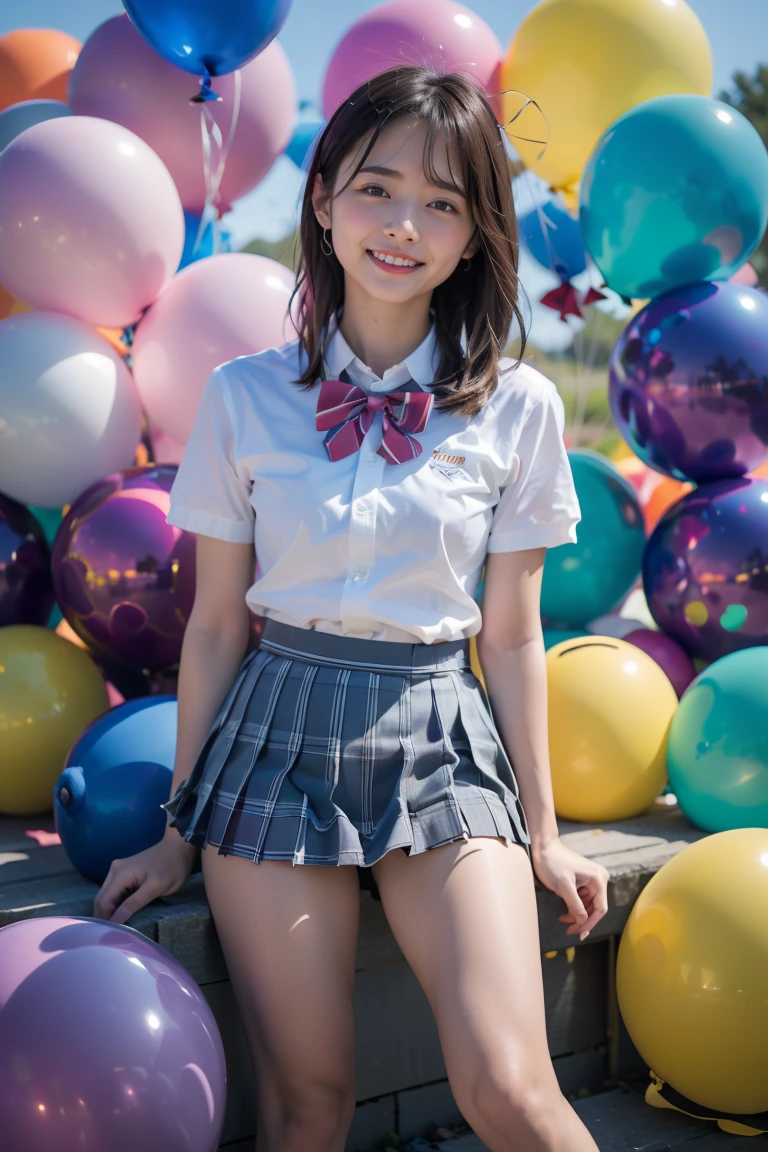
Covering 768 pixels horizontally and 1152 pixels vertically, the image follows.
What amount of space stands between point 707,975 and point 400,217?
1.38m

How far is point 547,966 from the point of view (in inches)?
88.1

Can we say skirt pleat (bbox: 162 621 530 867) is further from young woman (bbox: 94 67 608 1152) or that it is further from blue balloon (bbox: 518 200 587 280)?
blue balloon (bbox: 518 200 587 280)

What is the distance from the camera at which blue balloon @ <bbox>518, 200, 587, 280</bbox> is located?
3.34 m

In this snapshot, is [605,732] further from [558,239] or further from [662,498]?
[662,498]

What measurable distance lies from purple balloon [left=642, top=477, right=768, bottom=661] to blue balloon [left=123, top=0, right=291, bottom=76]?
5.03 feet

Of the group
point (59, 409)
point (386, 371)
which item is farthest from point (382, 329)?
point (59, 409)

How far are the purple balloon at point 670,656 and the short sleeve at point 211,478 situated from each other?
4.41ft

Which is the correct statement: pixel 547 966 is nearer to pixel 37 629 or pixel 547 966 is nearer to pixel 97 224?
pixel 37 629

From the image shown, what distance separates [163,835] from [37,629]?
77 cm

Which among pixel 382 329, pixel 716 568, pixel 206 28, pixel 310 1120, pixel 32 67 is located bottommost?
pixel 310 1120

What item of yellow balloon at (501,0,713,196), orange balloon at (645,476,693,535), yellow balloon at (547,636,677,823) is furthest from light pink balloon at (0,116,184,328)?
orange balloon at (645,476,693,535)

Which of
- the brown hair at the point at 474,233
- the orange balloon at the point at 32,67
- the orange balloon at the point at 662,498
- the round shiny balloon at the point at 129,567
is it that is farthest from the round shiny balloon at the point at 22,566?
the orange balloon at the point at 662,498

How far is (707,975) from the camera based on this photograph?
1909mm

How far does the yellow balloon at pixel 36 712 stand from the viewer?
7.99 ft
